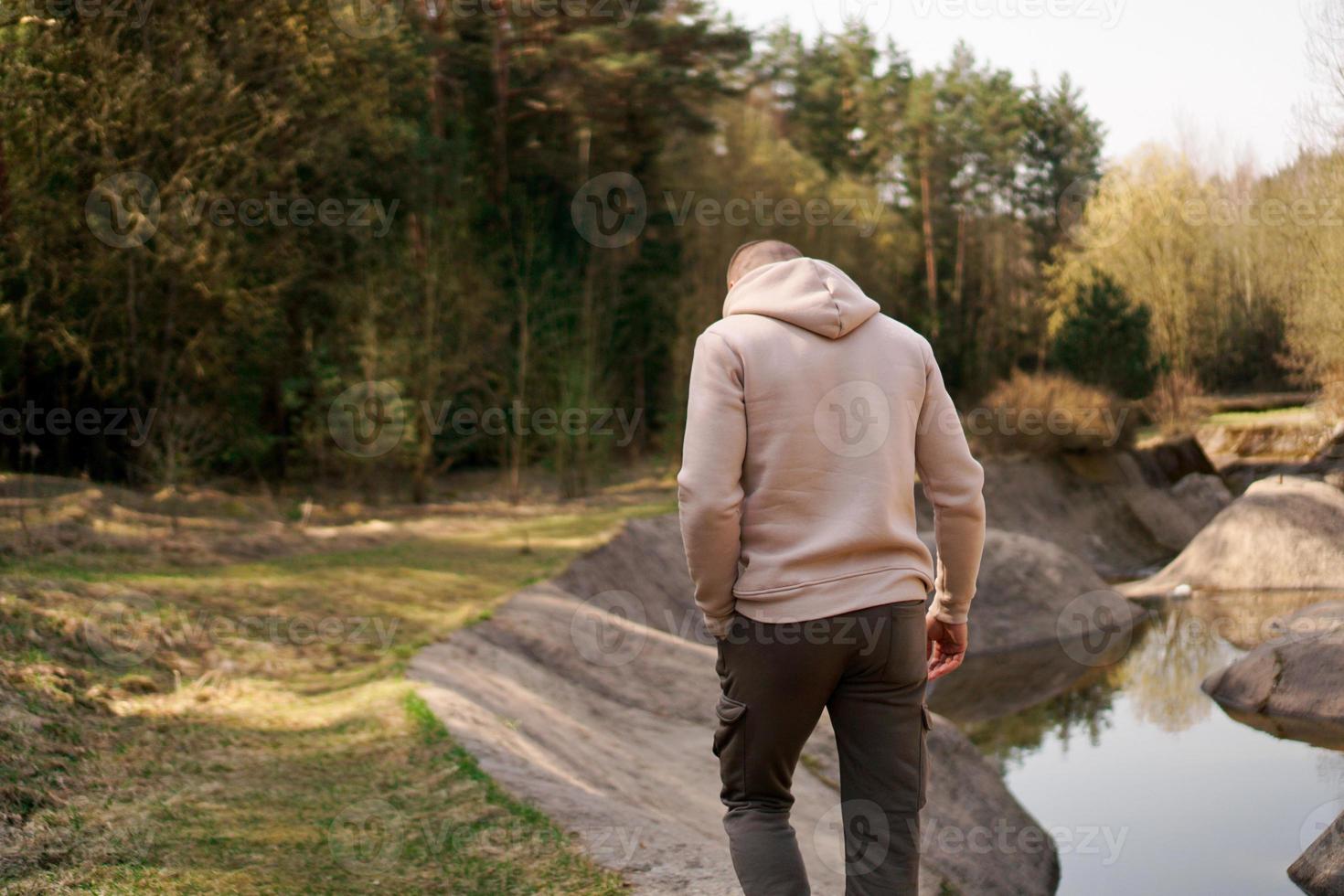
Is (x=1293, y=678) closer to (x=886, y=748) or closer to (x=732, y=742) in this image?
(x=886, y=748)

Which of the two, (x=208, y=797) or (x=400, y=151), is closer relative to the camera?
(x=208, y=797)

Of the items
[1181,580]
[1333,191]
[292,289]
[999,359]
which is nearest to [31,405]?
[292,289]

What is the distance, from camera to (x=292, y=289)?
690 inches

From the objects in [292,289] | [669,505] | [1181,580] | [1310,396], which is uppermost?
[292,289]

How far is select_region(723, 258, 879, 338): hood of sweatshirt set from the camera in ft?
9.64

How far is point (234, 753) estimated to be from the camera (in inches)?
221

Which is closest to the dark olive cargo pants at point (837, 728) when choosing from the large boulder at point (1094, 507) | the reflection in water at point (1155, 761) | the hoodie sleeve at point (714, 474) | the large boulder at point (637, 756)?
the hoodie sleeve at point (714, 474)

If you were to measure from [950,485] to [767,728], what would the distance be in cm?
80

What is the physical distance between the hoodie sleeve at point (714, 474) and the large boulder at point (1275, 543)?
1618 cm

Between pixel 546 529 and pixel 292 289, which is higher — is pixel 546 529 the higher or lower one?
the lower one

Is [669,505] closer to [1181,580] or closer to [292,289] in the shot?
[292,289]

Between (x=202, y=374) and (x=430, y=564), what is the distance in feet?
16.5

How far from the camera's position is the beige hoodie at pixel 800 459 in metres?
2.87

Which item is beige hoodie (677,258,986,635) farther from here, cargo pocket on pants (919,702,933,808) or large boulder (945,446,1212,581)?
large boulder (945,446,1212,581)
